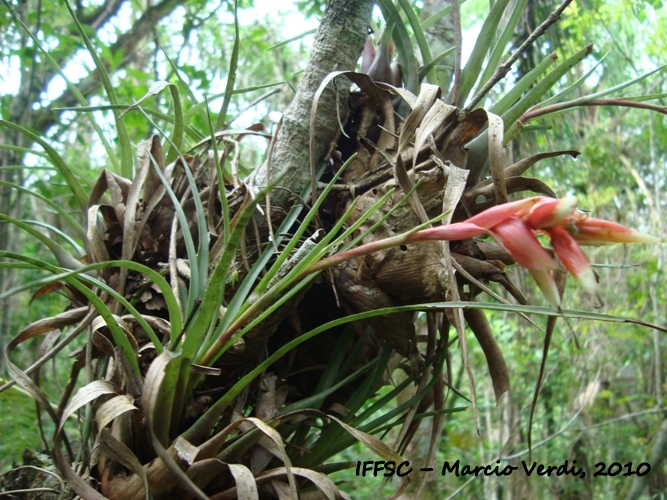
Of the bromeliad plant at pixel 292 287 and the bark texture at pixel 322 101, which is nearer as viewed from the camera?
the bromeliad plant at pixel 292 287

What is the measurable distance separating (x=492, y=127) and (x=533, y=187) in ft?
0.41

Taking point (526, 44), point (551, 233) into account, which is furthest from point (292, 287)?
point (526, 44)

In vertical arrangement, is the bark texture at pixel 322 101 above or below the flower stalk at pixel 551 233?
above

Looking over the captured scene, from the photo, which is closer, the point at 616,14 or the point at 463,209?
the point at 463,209

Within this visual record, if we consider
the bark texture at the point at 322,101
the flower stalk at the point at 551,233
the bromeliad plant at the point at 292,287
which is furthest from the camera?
the bark texture at the point at 322,101

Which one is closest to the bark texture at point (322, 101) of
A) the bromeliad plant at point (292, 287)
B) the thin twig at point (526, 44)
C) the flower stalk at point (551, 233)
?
the bromeliad plant at point (292, 287)

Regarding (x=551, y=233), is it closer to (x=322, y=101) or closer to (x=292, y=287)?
(x=292, y=287)

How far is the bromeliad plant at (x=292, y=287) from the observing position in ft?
1.65

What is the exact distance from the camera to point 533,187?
67 centimetres

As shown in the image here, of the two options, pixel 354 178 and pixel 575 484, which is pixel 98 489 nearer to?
pixel 354 178

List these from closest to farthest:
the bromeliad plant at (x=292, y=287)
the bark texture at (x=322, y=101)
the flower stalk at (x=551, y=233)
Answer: the flower stalk at (x=551, y=233) < the bromeliad plant at (x=292, y=287) < the bark texture at (x=322, y=101)

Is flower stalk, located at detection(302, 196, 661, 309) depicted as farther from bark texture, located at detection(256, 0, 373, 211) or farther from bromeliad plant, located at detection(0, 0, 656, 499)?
bark texture, located at detection(256, 0, 373, 211)

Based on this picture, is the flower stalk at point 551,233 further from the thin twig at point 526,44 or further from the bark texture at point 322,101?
the bark texture at point 322,101

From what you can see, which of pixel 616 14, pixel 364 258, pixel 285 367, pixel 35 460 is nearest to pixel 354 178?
pixel 364 258
